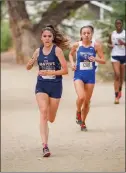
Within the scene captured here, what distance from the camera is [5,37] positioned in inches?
1624

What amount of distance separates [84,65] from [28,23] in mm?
17092

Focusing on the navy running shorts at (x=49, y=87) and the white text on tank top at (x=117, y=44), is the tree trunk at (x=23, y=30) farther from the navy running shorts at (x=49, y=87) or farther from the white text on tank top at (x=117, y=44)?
the navy running shorts at (x=49, y=87)

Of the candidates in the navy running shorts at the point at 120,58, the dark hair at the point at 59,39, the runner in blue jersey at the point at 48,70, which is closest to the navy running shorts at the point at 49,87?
the runner in blue jersey at the point at 48,70

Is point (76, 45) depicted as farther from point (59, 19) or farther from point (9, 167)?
point (59, 19)

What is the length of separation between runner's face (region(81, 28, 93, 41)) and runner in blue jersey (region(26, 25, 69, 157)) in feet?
3.88

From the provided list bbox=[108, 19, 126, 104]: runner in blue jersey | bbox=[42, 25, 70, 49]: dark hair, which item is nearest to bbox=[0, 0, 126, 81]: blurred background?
bbox=[108, 19, 126, 104]: runner in blue jersey

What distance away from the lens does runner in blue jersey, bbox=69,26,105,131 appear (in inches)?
379

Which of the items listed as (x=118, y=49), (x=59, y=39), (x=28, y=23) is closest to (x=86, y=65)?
(x=59, y=39)

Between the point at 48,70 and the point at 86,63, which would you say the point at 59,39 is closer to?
the point at 48,70

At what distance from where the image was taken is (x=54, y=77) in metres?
8.23

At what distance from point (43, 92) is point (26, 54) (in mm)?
19049

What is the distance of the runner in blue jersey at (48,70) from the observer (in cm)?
809

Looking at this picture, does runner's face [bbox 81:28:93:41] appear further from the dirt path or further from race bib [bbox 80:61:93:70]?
the dirt path

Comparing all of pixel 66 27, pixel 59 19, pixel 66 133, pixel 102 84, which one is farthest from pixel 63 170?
pixel 66 27
